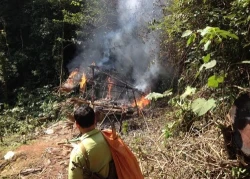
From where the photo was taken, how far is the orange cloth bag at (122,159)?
320cm

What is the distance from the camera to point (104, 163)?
315 cm

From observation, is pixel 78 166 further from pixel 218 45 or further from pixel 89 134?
pixel 218 45

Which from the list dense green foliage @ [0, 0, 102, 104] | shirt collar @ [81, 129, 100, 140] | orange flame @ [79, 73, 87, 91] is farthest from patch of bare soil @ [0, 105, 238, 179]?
dense green foliage @ [0, 0, 102, 104]

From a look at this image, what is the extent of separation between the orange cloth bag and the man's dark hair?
21cm

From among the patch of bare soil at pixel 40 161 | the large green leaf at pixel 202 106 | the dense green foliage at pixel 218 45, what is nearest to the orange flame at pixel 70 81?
the patch of bare soil at pixel 40 161

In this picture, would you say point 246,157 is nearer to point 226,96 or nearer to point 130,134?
point 226,96

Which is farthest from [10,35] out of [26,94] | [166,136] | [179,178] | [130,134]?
[179,178]

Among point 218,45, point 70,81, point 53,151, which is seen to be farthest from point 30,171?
point 70,81

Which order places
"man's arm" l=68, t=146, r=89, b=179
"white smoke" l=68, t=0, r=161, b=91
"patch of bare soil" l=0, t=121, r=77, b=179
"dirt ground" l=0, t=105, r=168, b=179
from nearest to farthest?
"man's arm" l=68, t=146, r=89, b=179 → "dirt ground" l=0, t=105, r=168, b=179 → "patch of bare soil" l=0, t=121, r=77, b=179 → "white smoke" l=68, t=0, r=161, b=91

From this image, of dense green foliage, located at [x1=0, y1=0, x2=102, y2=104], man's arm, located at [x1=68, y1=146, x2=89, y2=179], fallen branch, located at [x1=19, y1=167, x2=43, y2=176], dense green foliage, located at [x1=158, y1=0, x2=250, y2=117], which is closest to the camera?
man's arm, located at [x1=68, y1=146, x2=89, y2=179]

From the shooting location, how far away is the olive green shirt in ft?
10.0

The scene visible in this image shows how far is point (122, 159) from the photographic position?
3227mm

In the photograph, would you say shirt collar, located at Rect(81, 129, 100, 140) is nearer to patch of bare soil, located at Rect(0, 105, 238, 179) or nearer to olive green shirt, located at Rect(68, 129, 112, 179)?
olive green shirt, located at Rect(68, 129, 112, 179)

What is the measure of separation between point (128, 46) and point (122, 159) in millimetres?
11806
